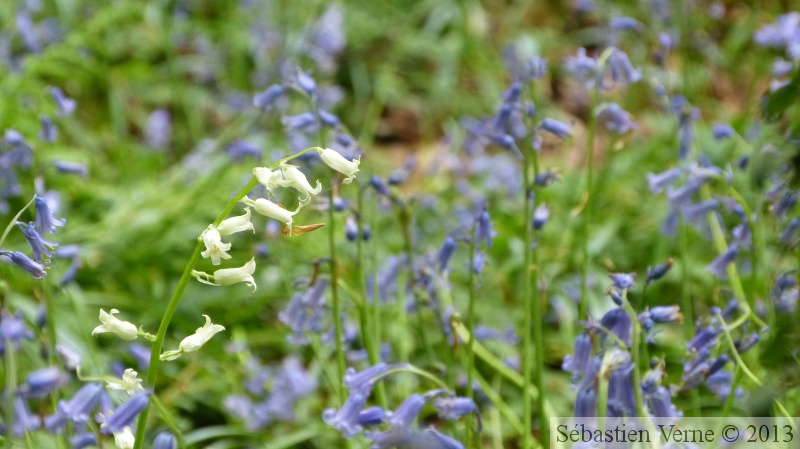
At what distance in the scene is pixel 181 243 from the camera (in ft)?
13.8

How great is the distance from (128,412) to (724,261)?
173 centimetres

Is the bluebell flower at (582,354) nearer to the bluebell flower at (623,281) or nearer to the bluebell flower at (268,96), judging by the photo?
the bluebell flower at (623,281)

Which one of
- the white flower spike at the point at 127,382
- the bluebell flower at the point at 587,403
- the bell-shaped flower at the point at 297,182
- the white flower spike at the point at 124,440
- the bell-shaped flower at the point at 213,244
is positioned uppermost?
the bell-shaped flower at the point at 297,182

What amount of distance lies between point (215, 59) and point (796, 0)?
4.92 meters

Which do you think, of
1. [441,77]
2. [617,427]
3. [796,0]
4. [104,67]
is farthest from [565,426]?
[796,0]

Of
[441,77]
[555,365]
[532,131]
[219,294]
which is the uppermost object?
[532,131]

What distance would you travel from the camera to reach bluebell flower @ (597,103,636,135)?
280 centimetres

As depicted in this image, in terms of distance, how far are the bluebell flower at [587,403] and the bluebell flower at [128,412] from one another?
83 cm

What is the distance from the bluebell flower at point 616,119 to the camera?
2801 mm

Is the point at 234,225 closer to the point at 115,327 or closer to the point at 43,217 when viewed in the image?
the point at 115,327

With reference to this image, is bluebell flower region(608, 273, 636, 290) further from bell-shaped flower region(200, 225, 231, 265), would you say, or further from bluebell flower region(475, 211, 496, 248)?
bell-shaped flower region(200, 225, 231, 265)

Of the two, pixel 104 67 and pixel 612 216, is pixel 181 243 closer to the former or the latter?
pixel 104 67

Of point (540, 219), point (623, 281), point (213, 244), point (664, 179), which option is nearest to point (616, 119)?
point (664, 179)

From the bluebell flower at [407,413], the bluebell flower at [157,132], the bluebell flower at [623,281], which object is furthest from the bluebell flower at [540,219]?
the bluebell flower at [157,132]
